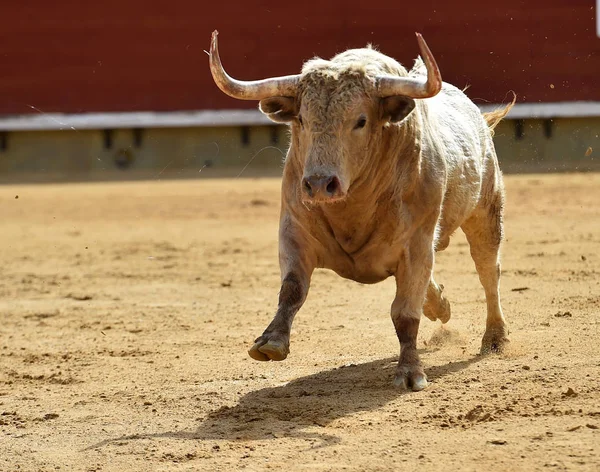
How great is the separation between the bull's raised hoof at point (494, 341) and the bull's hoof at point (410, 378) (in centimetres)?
73

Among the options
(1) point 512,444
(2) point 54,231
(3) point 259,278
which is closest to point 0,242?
(2) point 54,231

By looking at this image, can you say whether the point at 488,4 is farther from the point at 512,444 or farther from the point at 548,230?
the point at 512,444

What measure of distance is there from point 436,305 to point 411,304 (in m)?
0.89

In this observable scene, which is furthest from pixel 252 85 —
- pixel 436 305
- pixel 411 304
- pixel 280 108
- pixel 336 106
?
pixel 436 305

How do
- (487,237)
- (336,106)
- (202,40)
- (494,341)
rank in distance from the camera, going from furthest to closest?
(202,40), (487,237), (494,341), (336,106)

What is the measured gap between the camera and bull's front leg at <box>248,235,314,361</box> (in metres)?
3.40

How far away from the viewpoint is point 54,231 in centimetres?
926

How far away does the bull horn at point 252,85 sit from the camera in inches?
144

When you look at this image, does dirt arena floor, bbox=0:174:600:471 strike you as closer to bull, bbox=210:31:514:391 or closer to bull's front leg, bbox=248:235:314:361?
bull's front leg, bbox=248:235:314:361

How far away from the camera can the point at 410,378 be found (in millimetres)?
3664

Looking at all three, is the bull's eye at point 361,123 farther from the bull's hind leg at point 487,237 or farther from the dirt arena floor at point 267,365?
the bull's hind leg at point 487,237

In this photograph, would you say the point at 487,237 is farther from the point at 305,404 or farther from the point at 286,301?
the point at 305,404

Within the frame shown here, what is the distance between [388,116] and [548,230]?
190 inches

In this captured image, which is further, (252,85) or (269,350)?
(252,85)
